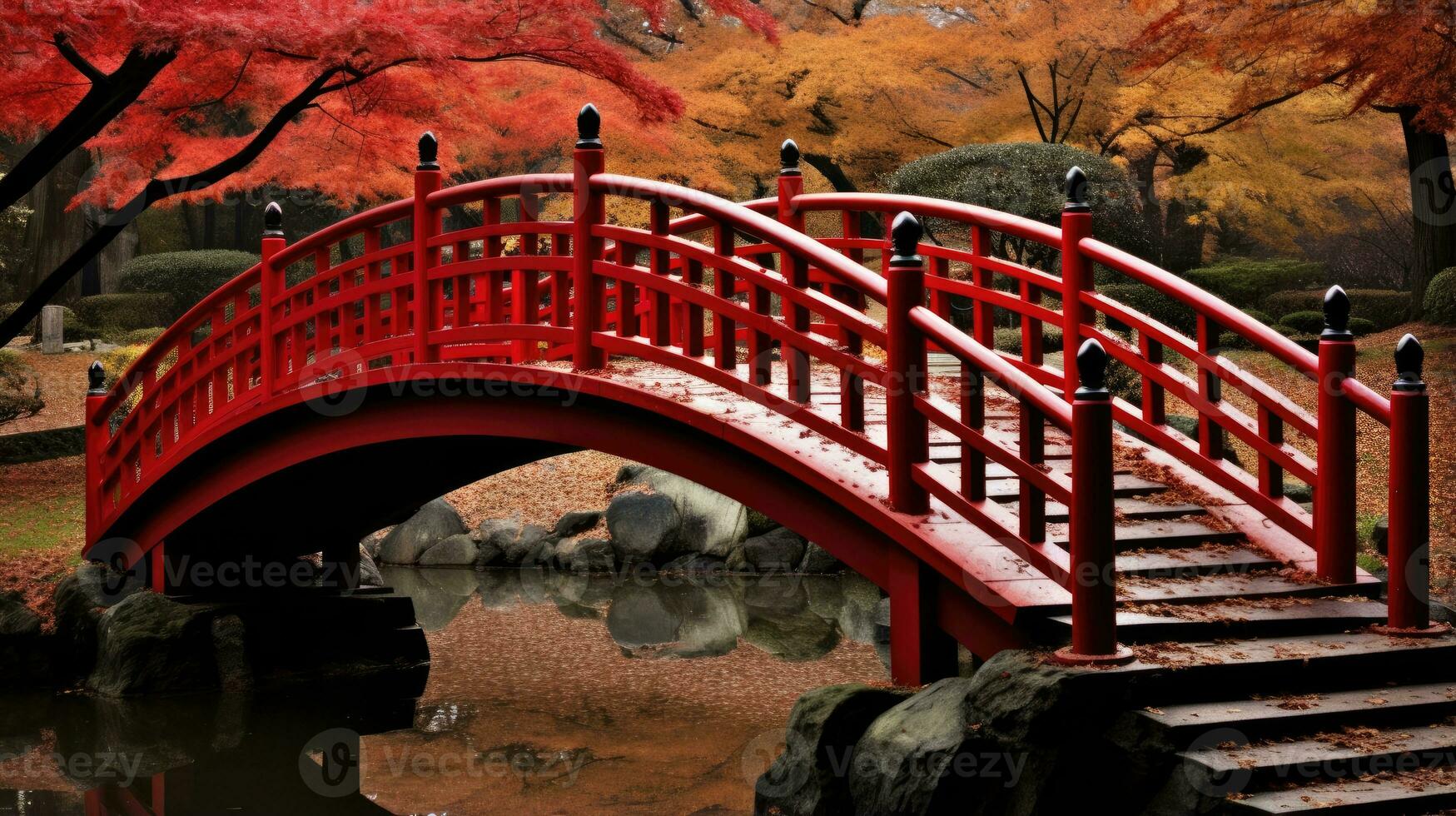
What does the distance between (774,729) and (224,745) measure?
11.7 feet

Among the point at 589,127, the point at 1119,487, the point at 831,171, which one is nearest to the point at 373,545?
the point at 831,171

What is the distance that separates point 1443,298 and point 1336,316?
473 inches

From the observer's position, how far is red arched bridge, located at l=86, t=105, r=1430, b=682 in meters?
5.77

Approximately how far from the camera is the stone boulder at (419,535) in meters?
16.5

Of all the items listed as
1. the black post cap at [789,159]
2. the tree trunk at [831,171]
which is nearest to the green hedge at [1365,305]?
the tree trunk at [831,171]

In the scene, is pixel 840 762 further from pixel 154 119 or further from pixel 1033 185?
pixel 1033 185

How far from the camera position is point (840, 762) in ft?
19.2

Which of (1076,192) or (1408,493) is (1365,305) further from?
(1408,493)

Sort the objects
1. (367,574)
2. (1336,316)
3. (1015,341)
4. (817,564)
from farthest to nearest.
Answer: (1015,341) < (817,564) < (367,574) < (1336,316)

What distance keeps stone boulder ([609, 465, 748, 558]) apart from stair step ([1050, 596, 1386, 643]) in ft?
31.1

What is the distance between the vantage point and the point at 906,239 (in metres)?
6.07

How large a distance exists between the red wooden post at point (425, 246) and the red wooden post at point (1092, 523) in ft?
13.3

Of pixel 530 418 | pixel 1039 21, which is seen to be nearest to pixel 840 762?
pixel 530 418

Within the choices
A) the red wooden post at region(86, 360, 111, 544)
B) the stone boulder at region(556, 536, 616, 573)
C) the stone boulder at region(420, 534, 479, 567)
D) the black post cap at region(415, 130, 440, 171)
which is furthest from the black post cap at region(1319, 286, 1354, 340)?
the stone boulder at region(420, 534, 479, 567)
